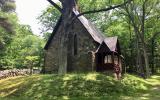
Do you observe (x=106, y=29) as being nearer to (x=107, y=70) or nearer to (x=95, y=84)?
(x=107, y=70)

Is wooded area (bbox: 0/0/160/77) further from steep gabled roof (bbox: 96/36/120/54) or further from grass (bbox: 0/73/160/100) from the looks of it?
grass (bbox: 0/73/160/100)

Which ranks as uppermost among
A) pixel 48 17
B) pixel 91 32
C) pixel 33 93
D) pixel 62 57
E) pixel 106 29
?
pixel 48 17

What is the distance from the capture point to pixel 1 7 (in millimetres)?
41812

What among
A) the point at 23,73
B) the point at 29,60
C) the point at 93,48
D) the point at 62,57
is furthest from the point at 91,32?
the point at 29,60

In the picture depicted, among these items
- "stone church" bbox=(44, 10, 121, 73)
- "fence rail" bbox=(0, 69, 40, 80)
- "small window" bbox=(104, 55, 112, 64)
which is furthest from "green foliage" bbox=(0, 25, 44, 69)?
"small window" bbox=(104, 55, 112, 64)

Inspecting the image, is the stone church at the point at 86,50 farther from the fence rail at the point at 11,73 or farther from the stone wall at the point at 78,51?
the fence rail at the point at 11,73

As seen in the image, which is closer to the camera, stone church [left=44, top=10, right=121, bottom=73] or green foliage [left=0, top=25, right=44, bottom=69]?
stone church [left=44, top=10, right=121, bottom=73]

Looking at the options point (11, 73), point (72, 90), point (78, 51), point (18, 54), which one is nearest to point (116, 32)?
point (18, 54)

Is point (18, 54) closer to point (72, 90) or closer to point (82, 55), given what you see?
point (82, 55)

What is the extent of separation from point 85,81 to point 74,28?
1393 centimetres

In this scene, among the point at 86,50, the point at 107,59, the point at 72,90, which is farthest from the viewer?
the point at 107,59

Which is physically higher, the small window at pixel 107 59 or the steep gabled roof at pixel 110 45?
the steep gabled roof at pixel 110 45

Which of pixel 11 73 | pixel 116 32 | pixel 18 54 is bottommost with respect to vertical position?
pixel 11 73

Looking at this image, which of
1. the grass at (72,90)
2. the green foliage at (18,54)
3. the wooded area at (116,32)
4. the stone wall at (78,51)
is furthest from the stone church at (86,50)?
the green foliage at (18,54)
